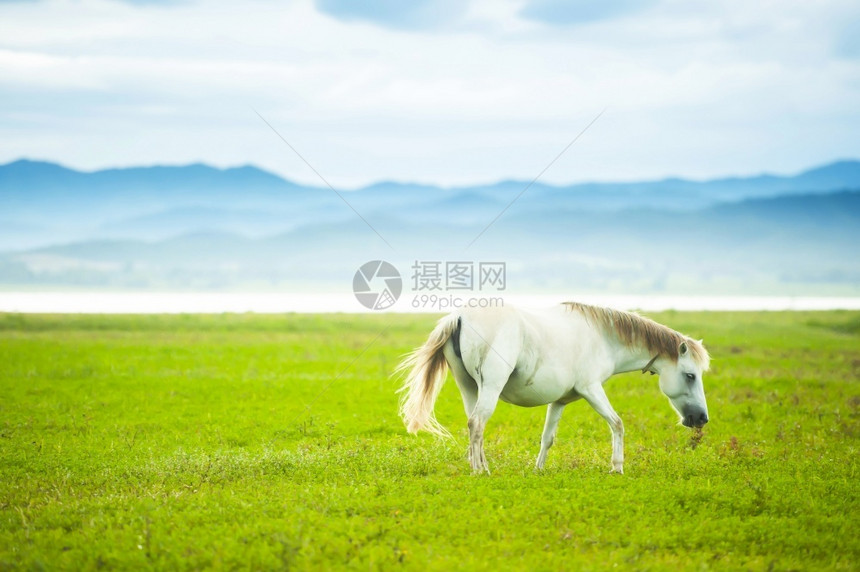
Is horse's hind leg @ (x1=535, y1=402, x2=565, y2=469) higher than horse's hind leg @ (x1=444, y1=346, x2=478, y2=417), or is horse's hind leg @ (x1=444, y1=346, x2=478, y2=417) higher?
horse's hind leg @ (x1=444, y1=346, x2=478, y2=417)

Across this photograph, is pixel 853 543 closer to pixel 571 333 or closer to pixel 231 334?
pixel 571 333

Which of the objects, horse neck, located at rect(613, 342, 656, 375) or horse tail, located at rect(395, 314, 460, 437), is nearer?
horse tail, located at rect(395, 314, 460, 437)

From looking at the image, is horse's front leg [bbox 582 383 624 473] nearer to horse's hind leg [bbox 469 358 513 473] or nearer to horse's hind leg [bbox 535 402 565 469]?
horse's hind leg [bbox 535 402 565 469]

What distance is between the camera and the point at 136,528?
8.38 m

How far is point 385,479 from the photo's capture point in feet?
34.5

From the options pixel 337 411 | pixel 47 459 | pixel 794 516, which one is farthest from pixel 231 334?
pixel 794 516

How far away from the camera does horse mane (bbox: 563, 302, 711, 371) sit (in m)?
11.5

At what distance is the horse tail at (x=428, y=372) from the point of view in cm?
1083

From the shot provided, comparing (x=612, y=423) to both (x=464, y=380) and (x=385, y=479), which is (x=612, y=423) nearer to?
(x=464, y=380)

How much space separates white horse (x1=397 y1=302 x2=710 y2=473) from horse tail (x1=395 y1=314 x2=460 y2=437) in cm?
1

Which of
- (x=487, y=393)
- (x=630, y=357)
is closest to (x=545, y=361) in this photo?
(x=487, y=393)

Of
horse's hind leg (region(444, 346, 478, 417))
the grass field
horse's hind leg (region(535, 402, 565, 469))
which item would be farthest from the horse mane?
horse's hind leg (region(444, 346, 478, 417))

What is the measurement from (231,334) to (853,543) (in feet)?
96.0

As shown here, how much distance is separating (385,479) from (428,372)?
1.61 m
